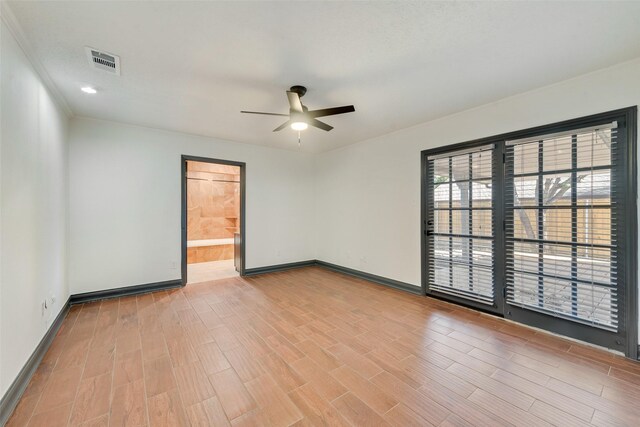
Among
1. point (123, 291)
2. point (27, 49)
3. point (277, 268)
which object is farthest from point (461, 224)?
point (123, 291)

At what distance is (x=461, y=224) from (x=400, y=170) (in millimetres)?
1269

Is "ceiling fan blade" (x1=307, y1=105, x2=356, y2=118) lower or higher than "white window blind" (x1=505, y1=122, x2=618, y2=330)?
higher

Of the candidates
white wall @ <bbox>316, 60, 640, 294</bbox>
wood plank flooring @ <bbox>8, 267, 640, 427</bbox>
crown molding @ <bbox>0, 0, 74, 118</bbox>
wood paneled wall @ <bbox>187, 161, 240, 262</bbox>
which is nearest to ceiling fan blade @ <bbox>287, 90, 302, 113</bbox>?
crown molding @ <bbox>0, 0, 74, 118</bbox>

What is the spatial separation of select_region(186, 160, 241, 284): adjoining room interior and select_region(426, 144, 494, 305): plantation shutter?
16.4 feet

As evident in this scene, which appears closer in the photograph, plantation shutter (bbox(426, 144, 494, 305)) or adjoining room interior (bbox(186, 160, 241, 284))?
plantation shutter (bbox(426, 144, 494, 305))

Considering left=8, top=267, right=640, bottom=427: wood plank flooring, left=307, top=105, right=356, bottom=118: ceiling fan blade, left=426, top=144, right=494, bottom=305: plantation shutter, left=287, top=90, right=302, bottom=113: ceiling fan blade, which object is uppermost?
left=287, top=90, right=302, bottom=113: ceiling fan blade

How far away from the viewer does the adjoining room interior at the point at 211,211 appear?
703cm

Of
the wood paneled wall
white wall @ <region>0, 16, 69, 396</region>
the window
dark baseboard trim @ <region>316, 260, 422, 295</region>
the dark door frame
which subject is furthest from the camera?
the wood paneled wall

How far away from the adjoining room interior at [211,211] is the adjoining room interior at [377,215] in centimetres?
275

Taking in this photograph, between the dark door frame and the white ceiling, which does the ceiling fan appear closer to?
the white ceiling

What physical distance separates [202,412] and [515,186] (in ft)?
12.1

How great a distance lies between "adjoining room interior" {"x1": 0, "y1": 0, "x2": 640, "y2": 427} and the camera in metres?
1.73

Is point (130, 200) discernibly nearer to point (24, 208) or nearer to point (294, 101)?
point (24, 208)

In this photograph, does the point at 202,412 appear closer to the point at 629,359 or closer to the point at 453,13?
the point at 453,13
